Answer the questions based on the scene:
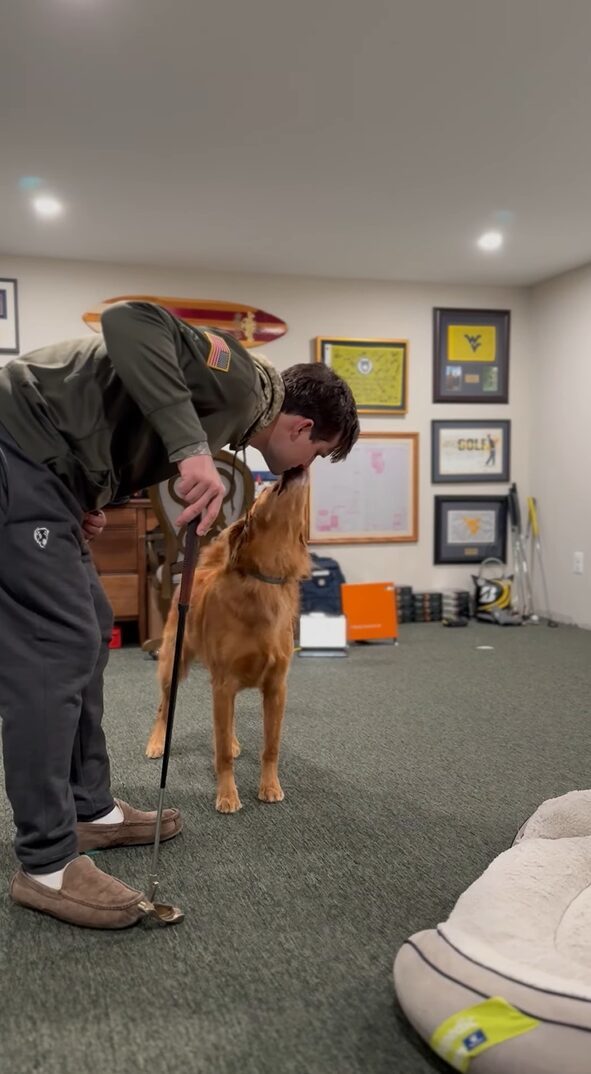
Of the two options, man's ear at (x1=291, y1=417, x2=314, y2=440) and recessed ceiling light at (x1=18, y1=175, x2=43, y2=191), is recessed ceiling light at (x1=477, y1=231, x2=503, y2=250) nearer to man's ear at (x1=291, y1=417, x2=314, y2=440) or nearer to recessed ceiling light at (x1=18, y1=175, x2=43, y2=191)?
recessed ceiling light at (x1=18, y1=175, x2=43, y2=191)

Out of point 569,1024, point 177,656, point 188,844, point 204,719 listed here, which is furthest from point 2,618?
point 204,719

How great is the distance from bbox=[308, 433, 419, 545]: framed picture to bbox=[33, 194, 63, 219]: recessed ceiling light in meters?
2.36

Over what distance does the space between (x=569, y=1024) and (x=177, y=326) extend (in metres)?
1.19

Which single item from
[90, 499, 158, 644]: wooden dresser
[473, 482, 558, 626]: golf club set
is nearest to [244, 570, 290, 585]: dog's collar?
[90, 499, 158, 644]: wooden dresser

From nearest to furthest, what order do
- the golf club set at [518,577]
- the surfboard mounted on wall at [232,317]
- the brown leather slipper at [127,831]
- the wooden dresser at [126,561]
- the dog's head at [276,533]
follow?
the brown leather slipper at [127,831] < the dog's head at [276,533] < the wooden dresser at [126,561] < the surfboard mounted on wall at [232,317] < the golf club set at [518,577]

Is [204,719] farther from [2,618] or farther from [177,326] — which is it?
[177,326]

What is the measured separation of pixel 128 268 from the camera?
17.8ft

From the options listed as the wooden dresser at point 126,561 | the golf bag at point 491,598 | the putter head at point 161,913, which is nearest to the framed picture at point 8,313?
the wooden dresser at point 126,561

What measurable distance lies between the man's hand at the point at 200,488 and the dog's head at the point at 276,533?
0.61 metres

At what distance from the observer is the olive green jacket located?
4.21ft

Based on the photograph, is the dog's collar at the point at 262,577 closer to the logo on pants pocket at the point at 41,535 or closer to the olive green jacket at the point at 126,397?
the olive green jacket at the point at 126,397

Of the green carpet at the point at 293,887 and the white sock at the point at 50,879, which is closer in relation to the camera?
the green carpet at the point at 293,887

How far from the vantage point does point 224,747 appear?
6.79ft

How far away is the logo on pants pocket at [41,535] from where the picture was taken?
1385 mm
